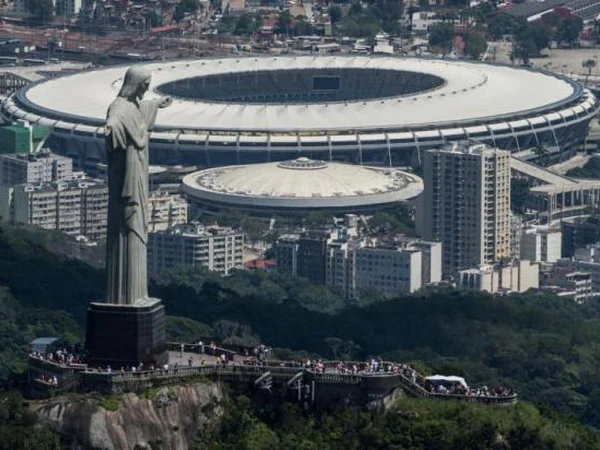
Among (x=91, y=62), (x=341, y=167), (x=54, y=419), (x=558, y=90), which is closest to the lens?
(x=54, y=419)

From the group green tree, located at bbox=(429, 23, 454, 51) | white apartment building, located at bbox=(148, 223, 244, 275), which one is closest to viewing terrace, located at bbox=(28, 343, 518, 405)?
white apartment building, located at bbox=(148, 223, 244, 275)

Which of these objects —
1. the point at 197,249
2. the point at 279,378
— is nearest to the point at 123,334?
the point at 279,378

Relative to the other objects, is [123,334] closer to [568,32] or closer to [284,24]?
[568,32]

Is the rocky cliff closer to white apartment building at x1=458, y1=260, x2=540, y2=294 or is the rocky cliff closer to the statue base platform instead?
the statue base platform

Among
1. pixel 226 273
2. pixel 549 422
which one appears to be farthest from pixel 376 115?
pixel 549 422

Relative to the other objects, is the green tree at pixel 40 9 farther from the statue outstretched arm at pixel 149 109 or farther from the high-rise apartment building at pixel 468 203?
the statue outstretched arm at pixel 149 109

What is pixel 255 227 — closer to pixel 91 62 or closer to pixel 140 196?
pixel 91 62
